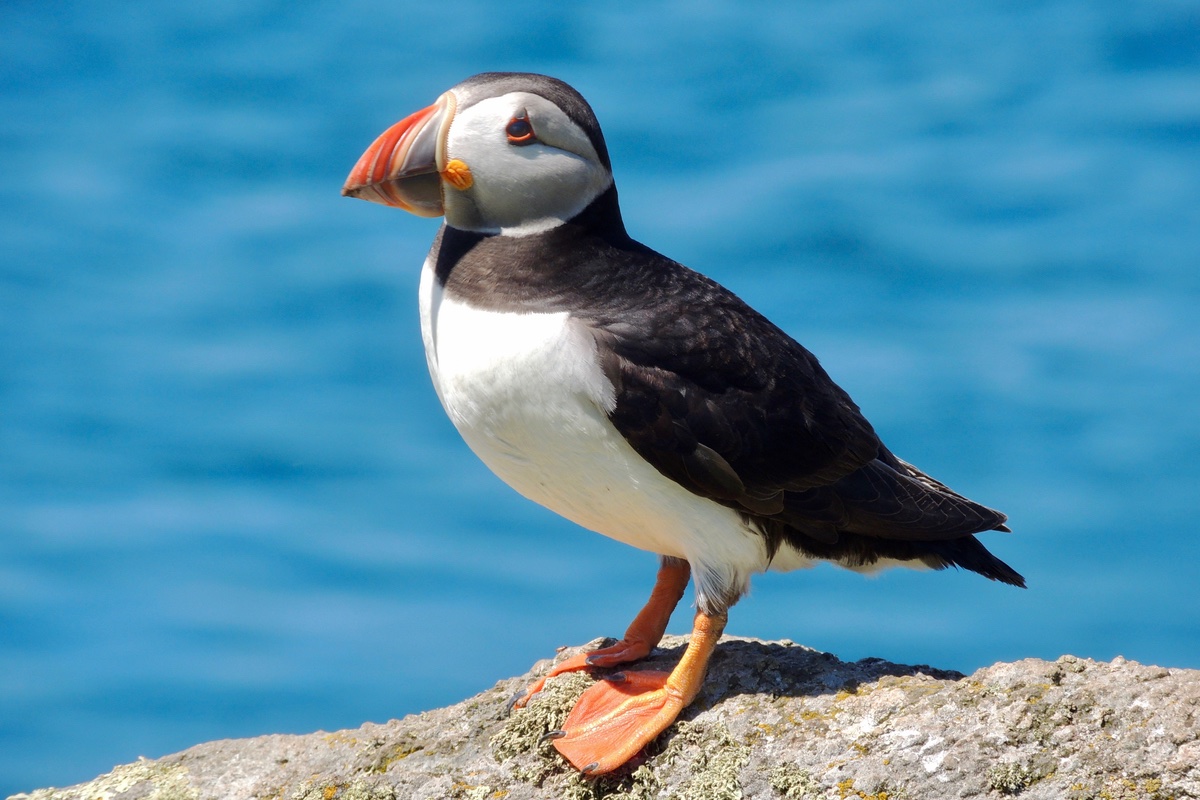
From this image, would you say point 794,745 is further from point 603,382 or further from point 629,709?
point 603,382

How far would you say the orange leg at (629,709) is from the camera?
412cm

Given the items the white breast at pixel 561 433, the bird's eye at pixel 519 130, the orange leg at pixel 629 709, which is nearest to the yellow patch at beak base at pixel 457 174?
the bird's eye at pixel 519 130

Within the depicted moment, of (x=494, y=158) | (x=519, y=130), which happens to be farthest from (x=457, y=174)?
(x=519, y=130)

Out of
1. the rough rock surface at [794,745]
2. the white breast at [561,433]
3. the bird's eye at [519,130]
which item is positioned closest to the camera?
the rough rock surface at [794,745]

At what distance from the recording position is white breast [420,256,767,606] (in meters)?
4.07

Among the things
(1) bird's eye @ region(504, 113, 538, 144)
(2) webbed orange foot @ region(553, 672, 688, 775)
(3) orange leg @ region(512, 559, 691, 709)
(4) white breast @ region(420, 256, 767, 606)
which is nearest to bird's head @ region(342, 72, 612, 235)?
(1) bird's eye @ region(504, 113, 538, 144)

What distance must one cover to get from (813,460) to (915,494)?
42 cm

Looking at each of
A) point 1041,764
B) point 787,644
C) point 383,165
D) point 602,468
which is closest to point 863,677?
point 787,644

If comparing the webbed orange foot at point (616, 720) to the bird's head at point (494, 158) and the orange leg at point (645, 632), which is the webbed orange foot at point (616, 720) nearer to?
the orange leg at point (645, 632)

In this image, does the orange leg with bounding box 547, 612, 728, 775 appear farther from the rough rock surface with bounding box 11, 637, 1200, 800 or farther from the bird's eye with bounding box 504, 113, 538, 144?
the bird's eye with bounding box 504, 113, 538, 144

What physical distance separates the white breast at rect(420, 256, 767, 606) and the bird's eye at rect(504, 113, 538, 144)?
549 millimetres

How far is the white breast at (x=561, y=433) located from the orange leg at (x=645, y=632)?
37cm

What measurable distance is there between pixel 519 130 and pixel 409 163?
0.37 m

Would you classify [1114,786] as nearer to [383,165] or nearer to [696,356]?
[696,356]
